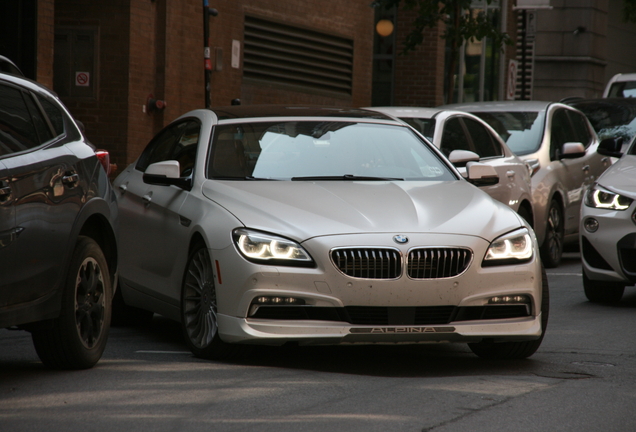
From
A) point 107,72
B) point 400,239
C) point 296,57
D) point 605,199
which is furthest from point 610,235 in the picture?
point 296,57

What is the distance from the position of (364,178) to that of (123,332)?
2.14 meters

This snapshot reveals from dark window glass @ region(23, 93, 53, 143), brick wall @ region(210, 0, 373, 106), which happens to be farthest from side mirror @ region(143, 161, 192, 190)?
brick wall @ region(210, 0, 373, 106)

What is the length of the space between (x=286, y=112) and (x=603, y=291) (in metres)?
3.49

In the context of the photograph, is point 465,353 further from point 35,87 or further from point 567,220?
point 567,220

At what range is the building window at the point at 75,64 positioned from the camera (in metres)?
17.8

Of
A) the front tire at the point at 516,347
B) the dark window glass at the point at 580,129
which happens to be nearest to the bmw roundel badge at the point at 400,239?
the front tire at the point at 516,347

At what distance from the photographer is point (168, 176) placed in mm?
7352

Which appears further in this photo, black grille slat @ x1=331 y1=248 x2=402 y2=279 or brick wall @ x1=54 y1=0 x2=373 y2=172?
brick wall @ x1=54 y1=0 x2=373 y2=172

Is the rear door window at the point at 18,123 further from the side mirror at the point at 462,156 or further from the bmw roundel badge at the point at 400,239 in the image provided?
the side mirror at the point at 462,156

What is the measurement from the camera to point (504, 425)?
16.9 ft

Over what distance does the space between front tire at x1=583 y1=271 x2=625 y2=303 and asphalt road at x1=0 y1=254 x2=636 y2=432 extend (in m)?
2.15

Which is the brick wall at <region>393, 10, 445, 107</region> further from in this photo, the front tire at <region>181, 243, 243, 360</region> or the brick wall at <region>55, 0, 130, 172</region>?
the front tire at <region>181, 243, 243, 360</region>

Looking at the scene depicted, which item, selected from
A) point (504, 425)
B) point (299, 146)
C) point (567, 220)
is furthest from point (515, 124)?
point (504, 425)

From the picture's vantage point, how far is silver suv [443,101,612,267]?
42.4ft
